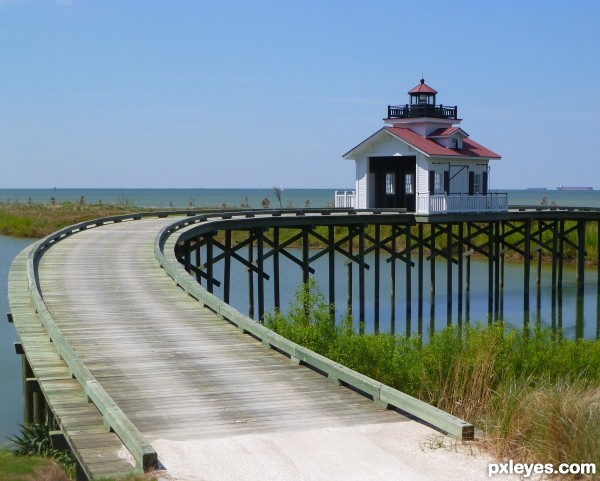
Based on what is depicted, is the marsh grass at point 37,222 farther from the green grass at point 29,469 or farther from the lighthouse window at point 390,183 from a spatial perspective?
the green grass at point 29,469

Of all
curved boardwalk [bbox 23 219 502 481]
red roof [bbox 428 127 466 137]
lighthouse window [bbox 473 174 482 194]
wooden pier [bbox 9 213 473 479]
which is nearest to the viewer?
curved boardwalk [bbox 23 219 502 481]

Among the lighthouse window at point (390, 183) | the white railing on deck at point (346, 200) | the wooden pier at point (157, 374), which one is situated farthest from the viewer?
the white railing on deck at point (346, 200)

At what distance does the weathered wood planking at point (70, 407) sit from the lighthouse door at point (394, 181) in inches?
740

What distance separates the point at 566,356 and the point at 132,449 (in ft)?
34.4

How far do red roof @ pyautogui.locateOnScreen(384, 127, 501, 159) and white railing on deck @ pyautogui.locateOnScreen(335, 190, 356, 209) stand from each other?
285 cm

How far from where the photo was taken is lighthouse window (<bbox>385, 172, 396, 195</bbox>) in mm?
31234

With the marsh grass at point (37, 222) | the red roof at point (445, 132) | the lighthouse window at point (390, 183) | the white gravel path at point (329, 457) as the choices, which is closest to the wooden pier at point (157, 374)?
the white gravel path at point (329, 457)

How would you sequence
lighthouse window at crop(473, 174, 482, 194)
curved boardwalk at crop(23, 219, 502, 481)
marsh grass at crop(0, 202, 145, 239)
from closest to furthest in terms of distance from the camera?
1. curved boardwalk at crop(23, 219, 502, 481)
2. lighthouse window at crop(473, 174, 482, 194)
3. marsh grass at crop(0, 202, 145, 239)

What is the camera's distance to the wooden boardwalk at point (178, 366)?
8.98 meters

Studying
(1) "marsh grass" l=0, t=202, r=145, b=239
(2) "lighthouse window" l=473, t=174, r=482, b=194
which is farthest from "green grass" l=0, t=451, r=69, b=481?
(1) "marsh grass" l=0, t=202, r=145, b=239

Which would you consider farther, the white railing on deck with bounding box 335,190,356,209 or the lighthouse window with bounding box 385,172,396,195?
the white railing on deck with bounding box 335,190,356,209

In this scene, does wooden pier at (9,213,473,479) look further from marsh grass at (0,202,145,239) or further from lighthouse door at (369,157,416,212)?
marsh grass at (0,202,145,239)

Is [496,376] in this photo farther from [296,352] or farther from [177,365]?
[177,365]

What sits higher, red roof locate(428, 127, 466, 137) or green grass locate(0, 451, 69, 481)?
red roof locate(428, 127, 466, 137)
